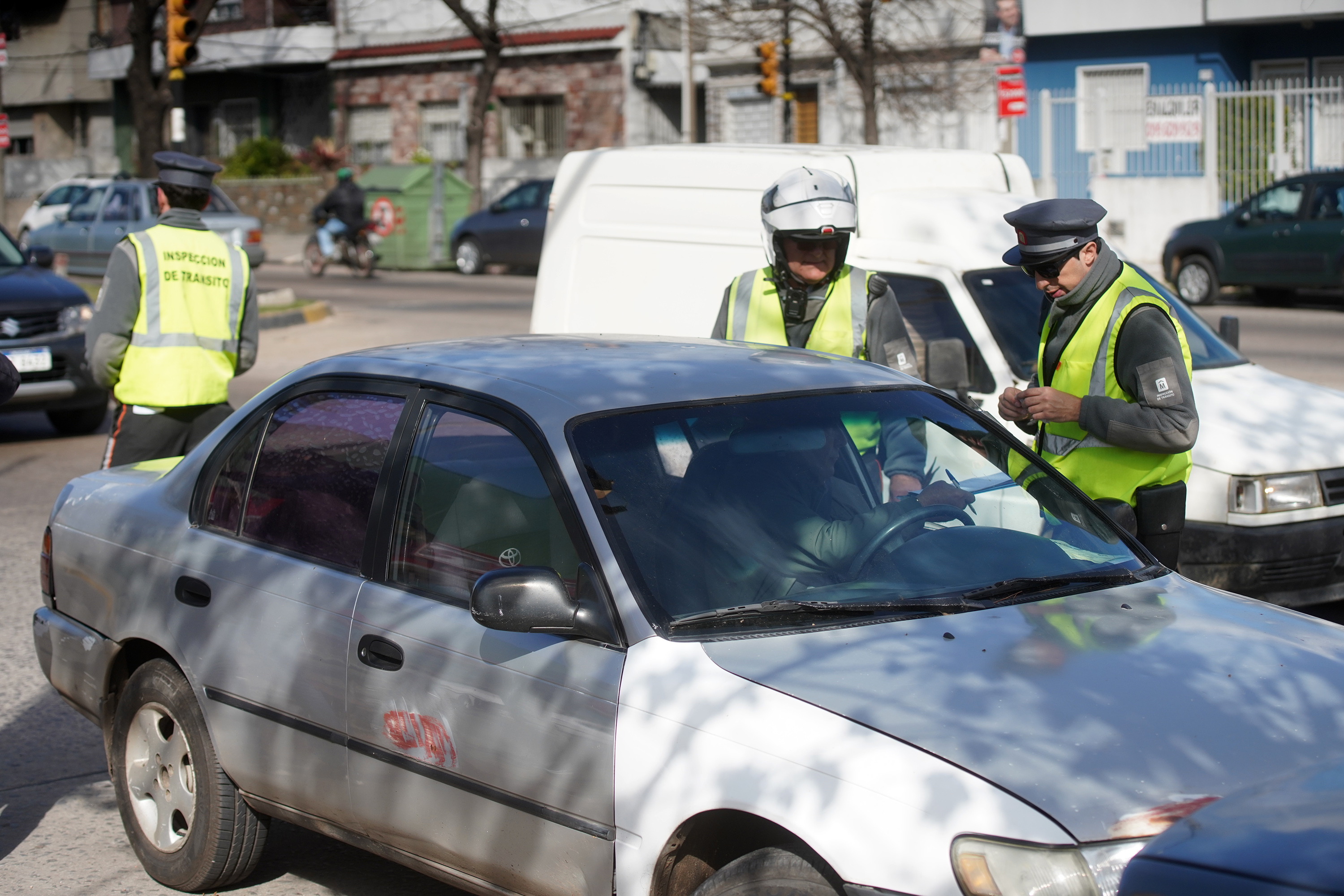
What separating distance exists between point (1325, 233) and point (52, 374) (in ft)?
49.2

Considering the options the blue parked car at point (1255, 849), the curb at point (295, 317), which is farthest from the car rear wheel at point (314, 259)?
the blue parked car at point (1255, 849)

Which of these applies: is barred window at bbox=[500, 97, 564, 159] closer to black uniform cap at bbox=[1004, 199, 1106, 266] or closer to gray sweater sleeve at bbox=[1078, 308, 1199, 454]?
black uniform cap at bbox=[1004, 199, 1106, 266]

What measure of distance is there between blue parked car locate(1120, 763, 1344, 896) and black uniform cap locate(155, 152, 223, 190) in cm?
491

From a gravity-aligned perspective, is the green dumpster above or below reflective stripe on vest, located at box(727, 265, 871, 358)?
above

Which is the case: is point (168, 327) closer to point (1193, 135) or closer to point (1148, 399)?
point (1148, 399)

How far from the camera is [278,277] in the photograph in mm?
28266

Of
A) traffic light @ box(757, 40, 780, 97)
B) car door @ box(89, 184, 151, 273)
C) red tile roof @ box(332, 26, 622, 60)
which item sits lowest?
car door @ box(89, 184, 151, 273)

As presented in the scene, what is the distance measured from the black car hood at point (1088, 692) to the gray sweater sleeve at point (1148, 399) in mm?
1116

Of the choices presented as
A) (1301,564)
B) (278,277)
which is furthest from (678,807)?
(278,277)

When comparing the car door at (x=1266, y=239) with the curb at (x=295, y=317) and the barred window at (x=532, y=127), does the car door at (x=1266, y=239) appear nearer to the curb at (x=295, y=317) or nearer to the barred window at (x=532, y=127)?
the curb at (x=295, y=317)

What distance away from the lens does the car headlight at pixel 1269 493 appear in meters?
5.89

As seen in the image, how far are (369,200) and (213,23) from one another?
647 inches

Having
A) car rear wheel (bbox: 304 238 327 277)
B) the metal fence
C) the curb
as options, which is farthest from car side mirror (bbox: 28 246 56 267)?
the metal fence

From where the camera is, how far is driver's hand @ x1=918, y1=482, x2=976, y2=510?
3803 mm
